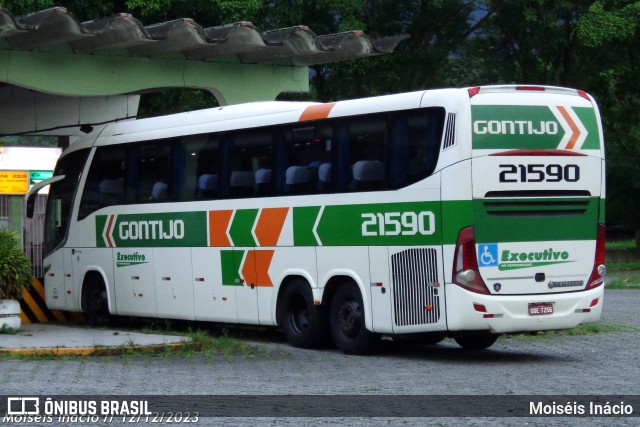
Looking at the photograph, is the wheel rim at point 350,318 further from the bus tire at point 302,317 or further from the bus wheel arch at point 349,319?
the bus tire at point 302,317

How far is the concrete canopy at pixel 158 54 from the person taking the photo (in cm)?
2175

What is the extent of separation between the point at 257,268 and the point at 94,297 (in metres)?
4.89

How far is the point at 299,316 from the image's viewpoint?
62.8ft

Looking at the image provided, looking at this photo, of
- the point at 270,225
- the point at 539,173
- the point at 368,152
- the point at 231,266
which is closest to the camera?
the point at 539,173

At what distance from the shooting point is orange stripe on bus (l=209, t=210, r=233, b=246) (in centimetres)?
2017

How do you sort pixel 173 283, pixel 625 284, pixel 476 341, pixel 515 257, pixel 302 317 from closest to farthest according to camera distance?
pixel 515 257, pixel 476 341, pixel 302 317, pixel 173 283, pixel 625 284

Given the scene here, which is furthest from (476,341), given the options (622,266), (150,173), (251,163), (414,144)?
(622,266)

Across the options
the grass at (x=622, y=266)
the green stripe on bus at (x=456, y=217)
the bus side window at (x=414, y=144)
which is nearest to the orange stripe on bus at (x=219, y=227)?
the bus side window at (x=414, y=144)

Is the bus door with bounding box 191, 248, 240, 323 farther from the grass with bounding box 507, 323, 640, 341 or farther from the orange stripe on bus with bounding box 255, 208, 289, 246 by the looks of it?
the grass with bounding box 507, 323, 640, 341

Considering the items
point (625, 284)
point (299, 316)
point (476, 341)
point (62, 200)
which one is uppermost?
point (62, 200)

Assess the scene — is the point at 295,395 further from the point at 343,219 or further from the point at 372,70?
the point at 372,70

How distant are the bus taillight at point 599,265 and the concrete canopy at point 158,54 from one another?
805cm

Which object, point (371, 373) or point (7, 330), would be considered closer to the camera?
point (371, 373)

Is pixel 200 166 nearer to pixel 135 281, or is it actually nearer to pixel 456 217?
pixel 135 281
